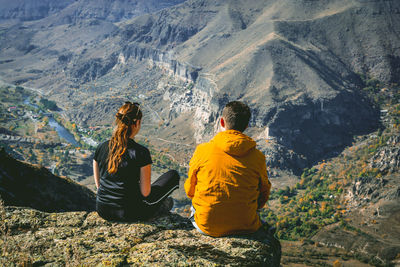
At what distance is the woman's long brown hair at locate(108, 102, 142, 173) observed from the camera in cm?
568

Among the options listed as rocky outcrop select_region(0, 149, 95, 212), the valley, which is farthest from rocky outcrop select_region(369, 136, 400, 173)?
rocky outcrop select_region(0, 149, 95, 212)

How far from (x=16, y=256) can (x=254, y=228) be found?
4.14 m

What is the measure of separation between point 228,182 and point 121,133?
236 centimetres

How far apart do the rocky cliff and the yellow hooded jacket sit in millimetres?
372

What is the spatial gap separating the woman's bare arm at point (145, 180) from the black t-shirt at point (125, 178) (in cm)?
9

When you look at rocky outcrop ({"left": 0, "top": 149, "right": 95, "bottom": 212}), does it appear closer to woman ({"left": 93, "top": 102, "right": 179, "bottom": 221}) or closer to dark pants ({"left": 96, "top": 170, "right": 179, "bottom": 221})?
dark pants ({"left": 96, "top": 170, "right": 179, "bottom": 221})

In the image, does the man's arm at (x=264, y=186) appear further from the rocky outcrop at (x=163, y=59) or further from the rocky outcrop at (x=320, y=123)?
the rocky outcrop at (x=163, y=59)

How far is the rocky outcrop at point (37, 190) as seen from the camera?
8367 mm

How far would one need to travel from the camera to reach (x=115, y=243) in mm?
5371

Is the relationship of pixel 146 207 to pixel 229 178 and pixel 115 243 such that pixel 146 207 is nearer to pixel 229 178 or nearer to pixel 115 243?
pixel 115 243

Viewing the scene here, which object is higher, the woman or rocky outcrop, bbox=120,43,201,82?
rocky outcrop, bbox=120,43,201,82

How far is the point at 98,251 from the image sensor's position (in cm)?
506

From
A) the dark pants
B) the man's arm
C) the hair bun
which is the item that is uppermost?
the hair bun

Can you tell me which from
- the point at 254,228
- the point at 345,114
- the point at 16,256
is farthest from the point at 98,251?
the point at 345,114
